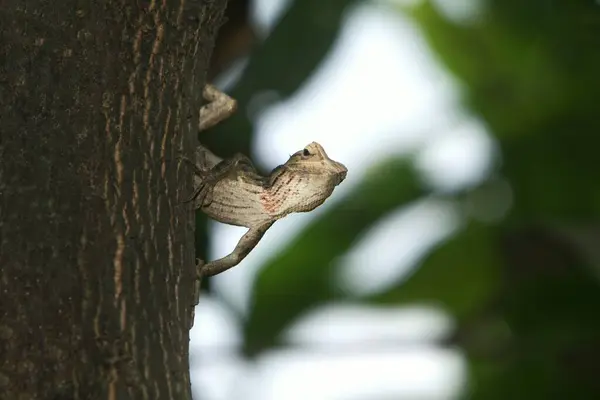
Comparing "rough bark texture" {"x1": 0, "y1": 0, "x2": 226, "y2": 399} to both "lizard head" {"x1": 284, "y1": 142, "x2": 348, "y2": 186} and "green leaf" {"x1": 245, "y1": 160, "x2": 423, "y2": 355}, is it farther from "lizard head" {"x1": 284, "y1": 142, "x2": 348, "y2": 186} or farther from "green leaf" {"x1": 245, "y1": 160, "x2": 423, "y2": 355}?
"green leaf" {"x1": 245, "y1": 160, "x2": 423, "y2": 355}

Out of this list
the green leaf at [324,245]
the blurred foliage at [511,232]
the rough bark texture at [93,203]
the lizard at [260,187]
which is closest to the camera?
the rough bark texture at [93,203]

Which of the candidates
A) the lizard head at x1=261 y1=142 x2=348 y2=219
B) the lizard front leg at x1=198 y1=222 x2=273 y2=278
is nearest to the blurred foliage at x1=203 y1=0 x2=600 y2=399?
the lizard front leg at x1=198 y1=222 x2=273 y2=278

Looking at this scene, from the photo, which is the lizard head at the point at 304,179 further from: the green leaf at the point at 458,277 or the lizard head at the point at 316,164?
the green leaf at the point at 458,277

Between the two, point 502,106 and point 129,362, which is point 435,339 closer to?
point 502,106

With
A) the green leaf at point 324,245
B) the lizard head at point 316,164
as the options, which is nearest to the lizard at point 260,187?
the lizard head at point 316,164

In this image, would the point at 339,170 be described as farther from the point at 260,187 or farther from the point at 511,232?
the point at 511,232

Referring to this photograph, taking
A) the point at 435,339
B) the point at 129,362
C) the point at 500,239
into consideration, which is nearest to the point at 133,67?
the point at 129,362
